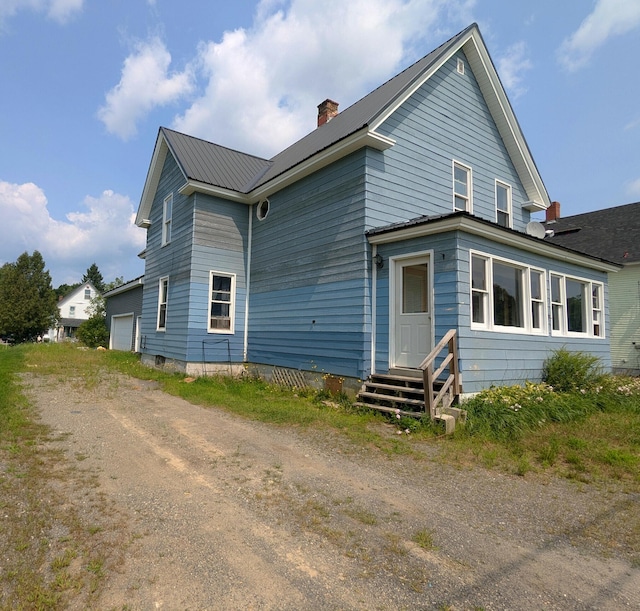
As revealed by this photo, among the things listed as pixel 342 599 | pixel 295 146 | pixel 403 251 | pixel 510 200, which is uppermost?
pixel 295 146

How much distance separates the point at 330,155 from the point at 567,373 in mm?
7659

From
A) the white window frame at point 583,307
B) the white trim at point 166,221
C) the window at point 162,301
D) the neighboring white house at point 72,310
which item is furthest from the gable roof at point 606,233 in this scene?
Answer: the neighboring white house at point 72,310

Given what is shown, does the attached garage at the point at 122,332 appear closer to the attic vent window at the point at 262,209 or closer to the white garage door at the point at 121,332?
the white garage door at the point at 121,332

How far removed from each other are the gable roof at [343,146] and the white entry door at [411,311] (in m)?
3.10

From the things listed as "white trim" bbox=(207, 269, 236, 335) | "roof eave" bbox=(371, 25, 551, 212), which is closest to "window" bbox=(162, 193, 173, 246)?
"white trim" bbox=(207, 269, 236, 335)

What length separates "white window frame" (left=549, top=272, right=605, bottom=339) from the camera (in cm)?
1058

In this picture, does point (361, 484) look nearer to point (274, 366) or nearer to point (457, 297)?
point (457, 297)

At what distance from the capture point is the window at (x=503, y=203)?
43.5 ft

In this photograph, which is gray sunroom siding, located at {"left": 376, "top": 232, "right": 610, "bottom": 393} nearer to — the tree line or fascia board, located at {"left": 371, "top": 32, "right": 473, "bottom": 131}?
fascia board, located at {"left": 371, "top": 32, "right": 473, "bottom": 131}

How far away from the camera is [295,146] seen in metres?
16.0

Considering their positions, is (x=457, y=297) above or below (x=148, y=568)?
above

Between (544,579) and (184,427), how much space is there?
5613 millimetres

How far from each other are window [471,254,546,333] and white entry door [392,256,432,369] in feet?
3.27

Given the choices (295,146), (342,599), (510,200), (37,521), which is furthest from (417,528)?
(295,146)
